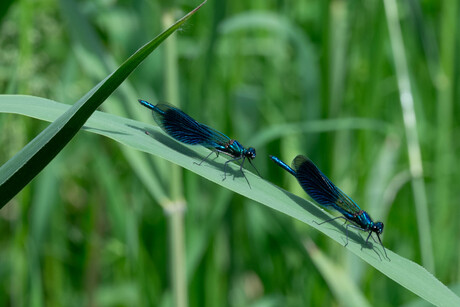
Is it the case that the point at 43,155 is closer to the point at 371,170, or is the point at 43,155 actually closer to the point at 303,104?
the point at 303,104

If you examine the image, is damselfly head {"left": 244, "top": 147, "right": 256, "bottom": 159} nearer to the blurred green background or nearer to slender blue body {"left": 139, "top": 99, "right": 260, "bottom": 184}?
slender blue body {"left": 139, "top": 99, "right": 260, "bottom": 184}

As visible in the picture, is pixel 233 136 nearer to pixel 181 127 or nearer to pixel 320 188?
pixel 320 188

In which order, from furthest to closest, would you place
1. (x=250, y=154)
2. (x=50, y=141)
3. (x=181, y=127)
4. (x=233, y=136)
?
1. (x=233, y=136)
2. (x=250, y=154)
3. (x=181, y=127)
4. (x=50, y=141)

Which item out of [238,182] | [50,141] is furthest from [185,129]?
[50,141]

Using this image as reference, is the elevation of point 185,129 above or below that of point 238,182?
above

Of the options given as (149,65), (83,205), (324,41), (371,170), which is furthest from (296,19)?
(83,205)

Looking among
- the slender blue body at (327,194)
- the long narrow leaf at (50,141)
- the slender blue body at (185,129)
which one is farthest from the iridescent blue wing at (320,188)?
the long narrow leaf at (50,141)

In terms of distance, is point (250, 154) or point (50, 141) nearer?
point (50, 141)

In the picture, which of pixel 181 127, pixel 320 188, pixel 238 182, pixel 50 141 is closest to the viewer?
pixel 50 141
